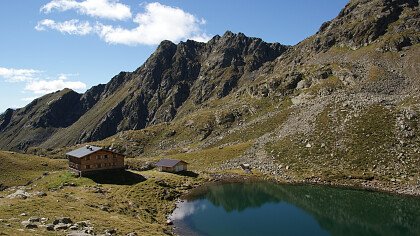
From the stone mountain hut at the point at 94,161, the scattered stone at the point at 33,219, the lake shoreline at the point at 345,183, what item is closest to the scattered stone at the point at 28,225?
the scattered stone at the point at 33,219

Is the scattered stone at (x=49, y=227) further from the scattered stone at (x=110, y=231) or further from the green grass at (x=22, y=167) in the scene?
the green grass at (x=22, y=167)

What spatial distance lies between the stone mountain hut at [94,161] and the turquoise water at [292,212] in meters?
22.4

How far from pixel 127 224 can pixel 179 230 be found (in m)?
12.2

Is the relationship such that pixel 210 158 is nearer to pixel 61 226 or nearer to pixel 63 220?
pixel 63 220

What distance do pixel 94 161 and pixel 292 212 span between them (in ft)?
157

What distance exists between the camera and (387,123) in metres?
106

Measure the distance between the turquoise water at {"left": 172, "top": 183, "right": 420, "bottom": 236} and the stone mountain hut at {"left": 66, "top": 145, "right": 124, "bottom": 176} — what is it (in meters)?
22.4

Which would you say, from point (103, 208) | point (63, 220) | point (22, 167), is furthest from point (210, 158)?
point (63, 220)

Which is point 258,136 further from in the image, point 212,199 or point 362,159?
point 212,199

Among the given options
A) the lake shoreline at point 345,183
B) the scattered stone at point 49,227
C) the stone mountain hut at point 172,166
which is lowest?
the scattered stone at point 49,227

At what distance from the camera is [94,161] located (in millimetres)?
92125

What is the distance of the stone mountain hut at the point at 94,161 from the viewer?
90750 millimetres

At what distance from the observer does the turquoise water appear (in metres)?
68.3

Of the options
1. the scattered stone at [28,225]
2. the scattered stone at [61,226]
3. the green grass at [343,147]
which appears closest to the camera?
the scattered stone at [28,225]
